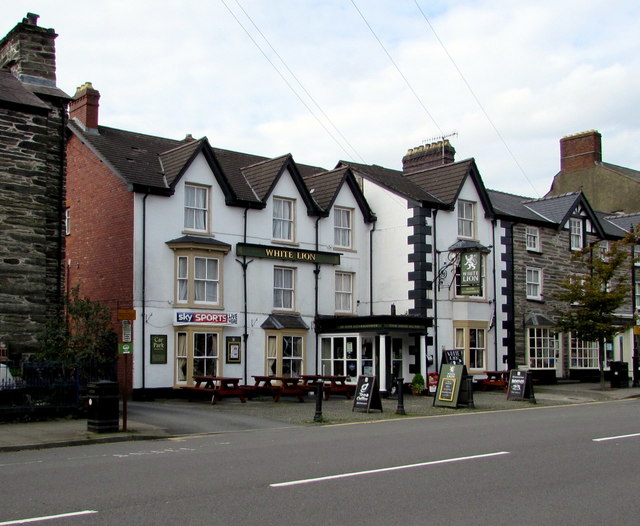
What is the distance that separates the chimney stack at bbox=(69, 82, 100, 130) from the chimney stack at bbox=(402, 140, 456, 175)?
14339mm

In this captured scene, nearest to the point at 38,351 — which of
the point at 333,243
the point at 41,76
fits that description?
the point at 41,76

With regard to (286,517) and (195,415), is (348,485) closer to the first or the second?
(286,517)

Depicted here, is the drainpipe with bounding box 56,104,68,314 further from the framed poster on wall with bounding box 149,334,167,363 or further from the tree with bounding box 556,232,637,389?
the tree with bounding box 556,232,637,389

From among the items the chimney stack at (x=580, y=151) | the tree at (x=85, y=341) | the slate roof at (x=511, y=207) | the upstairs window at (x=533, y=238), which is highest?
the chimney stack at (x=580, y=151)

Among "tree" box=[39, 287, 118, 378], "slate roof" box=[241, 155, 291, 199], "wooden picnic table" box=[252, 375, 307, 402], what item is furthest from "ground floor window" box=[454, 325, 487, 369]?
"tree" box=[39, 287, 118, 378]

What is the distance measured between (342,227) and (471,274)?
5415 mm

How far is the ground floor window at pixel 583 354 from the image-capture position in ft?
122

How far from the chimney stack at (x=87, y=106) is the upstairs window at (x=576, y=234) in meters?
21.7

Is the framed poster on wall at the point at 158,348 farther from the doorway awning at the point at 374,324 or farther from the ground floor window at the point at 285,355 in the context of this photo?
the doorway awning at the point at 374,324

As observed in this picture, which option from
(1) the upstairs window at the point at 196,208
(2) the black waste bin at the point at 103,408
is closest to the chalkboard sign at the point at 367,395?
(2) the black waste bin at the point at 103,408

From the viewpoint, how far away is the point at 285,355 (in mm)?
29516

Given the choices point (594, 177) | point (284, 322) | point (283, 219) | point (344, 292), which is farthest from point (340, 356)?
point (594, 177)

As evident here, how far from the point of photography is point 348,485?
9.61 m

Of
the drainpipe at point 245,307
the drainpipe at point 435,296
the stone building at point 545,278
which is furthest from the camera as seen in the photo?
the stone building at point 545,278
